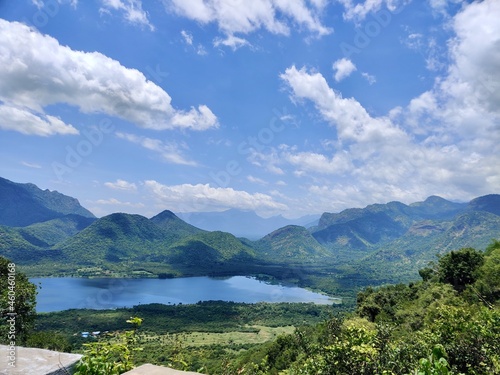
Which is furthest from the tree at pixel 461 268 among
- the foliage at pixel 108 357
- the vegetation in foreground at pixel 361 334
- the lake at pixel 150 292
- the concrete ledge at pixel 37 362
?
the lake at pixel 150 292

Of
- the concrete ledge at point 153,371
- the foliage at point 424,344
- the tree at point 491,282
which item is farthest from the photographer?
the tree at point 491,282

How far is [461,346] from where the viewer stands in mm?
11727

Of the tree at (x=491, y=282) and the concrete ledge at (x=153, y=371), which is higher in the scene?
the concrete ledge at (x=153, y=371)

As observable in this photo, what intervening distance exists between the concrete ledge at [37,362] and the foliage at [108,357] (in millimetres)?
104

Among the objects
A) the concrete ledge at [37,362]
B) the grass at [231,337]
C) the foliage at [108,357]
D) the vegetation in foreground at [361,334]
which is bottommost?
the grass at [231,337]

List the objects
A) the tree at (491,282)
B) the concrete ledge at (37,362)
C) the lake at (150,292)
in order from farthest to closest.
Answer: the lake at (150,292) < the tree at (491,282) < the concrete ledge at (37,362)

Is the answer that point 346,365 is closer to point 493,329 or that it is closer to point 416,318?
point 493,329

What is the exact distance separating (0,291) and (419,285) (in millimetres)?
51562

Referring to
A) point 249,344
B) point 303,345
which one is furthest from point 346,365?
point 249,344

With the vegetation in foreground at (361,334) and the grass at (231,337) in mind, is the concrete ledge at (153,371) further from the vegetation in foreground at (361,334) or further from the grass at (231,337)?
the grass at (231,337)

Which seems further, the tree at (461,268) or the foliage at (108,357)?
the tree at (461,268)

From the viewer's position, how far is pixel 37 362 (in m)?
2.40

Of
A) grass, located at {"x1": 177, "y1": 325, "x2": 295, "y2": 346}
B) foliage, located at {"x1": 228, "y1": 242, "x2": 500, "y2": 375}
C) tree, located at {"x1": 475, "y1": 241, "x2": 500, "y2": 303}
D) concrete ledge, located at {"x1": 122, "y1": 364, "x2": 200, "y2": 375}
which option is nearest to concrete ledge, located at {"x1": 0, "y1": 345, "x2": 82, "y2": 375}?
concrete ledge, located at {"x1": 122, "y1": 364, "x2": 200, "y2": 375}

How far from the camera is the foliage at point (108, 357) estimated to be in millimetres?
2575
